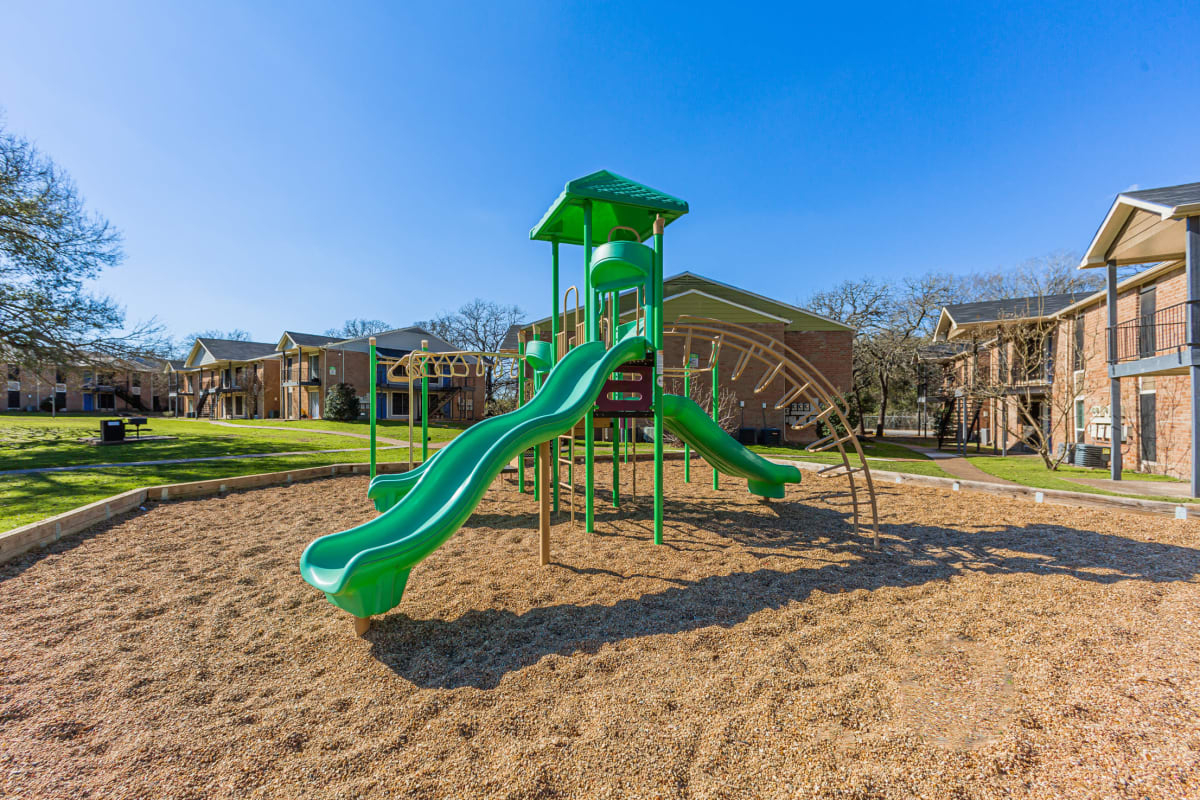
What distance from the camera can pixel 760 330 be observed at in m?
24.6

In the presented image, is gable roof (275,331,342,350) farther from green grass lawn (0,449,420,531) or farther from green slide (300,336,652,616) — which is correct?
green slide (300,336,652,616)

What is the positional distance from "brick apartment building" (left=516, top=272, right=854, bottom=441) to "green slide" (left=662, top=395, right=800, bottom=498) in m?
14.9

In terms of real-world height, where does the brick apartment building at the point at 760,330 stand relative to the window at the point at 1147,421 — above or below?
above

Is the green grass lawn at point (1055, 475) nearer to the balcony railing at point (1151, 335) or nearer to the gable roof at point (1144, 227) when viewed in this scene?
the balcony railing at point (1151, 335)

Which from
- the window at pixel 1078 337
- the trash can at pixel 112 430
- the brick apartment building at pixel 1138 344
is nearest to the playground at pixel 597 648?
the brick apartment building at pixel 1138 344

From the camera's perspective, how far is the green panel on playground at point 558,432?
3961mm

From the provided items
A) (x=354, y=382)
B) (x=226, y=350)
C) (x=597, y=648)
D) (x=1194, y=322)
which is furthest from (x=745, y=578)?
(x=226, y=350)

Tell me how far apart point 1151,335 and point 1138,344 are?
541 mm

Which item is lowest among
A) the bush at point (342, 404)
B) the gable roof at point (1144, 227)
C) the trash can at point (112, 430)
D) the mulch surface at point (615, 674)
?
the mulch surface at point (615, 674)

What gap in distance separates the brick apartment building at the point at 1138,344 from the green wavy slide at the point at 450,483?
32.6 ft

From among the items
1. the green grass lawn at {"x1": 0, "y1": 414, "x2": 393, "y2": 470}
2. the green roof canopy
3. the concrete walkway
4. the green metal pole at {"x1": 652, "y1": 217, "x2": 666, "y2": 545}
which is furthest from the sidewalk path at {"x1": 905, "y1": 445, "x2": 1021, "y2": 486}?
the green grass lawn at {"x1": 0, "y1": 414, "x2": 393, "y2": 470}

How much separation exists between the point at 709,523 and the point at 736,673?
4.25 metres

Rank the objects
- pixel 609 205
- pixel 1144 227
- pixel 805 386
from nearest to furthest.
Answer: pixel 805 386
pixel 609 205
pixel 1144 227

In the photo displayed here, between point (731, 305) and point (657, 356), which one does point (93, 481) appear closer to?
point (657, 356)
